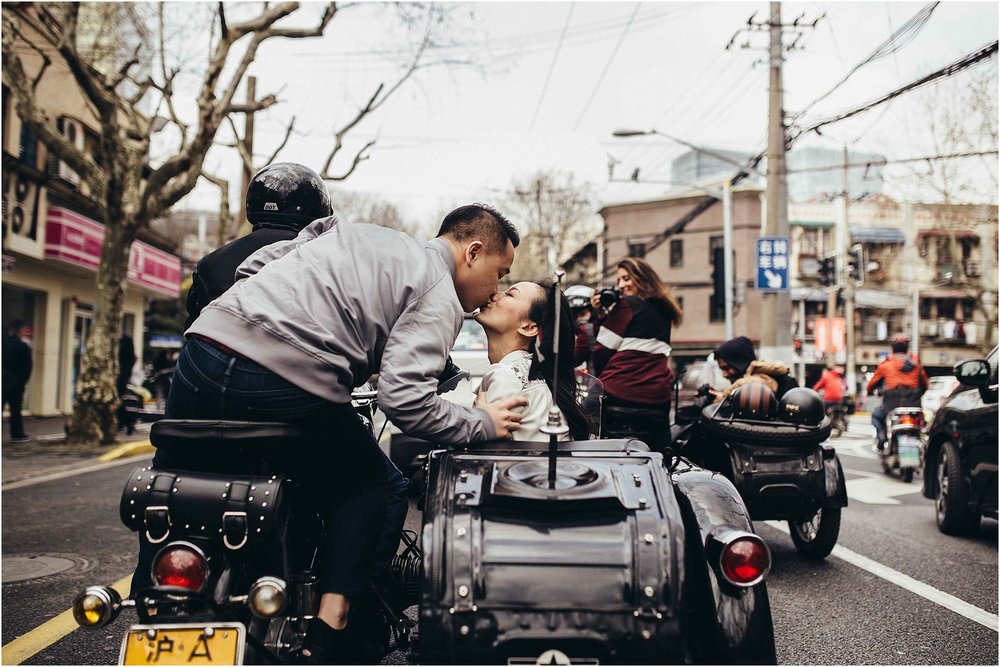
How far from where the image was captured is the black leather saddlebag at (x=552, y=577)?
80.7 inches

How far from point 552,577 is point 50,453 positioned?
11.8 metres

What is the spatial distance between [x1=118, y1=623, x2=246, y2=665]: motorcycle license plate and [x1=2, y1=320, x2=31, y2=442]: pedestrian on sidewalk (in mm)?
13319

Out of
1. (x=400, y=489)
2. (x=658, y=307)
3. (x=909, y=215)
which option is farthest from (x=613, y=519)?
(x=909, y=215)

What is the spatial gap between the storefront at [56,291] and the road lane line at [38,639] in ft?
47.0

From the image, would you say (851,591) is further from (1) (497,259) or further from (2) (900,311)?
(2) (900,311)

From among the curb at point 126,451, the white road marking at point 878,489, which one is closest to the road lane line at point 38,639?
the white road marking at point 878,489

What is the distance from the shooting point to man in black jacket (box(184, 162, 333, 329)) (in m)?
3.10

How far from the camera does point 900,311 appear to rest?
49.7m

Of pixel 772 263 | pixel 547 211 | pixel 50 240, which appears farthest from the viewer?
pixel 547 211

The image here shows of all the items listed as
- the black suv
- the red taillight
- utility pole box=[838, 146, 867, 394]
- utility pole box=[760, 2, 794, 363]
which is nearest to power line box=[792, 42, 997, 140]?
utility pole box=[760, 2, 794, 363]

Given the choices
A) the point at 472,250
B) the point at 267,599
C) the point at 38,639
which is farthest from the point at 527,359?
the point at 38,639

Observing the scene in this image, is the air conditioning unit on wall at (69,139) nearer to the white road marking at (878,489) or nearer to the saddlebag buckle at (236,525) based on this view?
the white road marking at (878,489)

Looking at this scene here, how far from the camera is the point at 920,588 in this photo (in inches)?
194

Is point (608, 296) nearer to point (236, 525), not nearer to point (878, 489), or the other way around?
point (236, 525)
